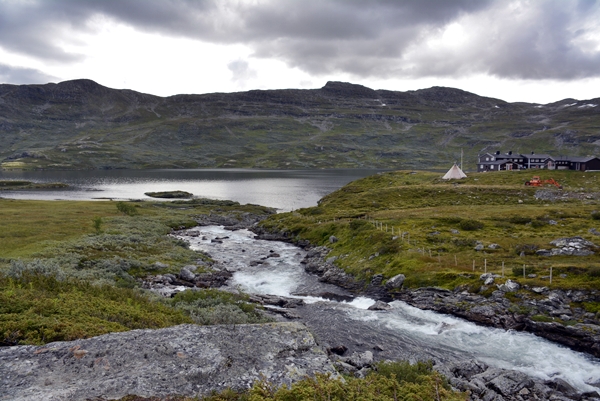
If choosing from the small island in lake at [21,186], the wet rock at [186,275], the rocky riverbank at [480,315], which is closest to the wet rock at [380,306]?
the rocky riverbank at [480,315]

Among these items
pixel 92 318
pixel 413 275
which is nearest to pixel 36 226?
pixel 92 318

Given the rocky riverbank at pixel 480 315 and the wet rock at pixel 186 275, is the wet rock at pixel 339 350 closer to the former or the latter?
the rocky riverbank at pixel 480 315

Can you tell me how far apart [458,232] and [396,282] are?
20.5 meters

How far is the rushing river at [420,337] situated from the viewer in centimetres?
2588

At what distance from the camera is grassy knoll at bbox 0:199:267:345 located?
19.7 m

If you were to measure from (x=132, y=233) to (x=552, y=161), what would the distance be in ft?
461

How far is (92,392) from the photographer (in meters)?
14.0

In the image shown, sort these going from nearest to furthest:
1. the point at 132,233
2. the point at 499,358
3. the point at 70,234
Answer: the point at 499,358 < the point at 70,234 < the point at 132,233

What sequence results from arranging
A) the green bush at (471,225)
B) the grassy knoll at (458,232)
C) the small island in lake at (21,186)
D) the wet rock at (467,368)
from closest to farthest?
1. the wet rock at (467,368)
2. the grassy knoll at (458,232)
3. the green bush at (471,225)
4. the small island in lake at (21,186)

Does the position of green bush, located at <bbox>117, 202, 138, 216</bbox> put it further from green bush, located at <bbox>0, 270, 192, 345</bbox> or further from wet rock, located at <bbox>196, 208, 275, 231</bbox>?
green bush, located at <bbox>0, 270, 192, 345</bbox>

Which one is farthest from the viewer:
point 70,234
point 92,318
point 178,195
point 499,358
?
point 178,195

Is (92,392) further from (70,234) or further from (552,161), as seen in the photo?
(552,161)

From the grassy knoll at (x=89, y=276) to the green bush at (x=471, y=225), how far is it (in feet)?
130

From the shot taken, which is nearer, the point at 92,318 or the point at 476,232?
the point at 92,318
